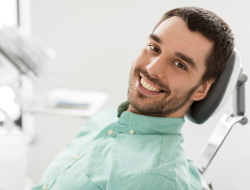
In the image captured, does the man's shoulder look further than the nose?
No

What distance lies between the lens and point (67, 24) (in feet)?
5.95

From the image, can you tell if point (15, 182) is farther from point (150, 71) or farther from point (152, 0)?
point (152, 0)

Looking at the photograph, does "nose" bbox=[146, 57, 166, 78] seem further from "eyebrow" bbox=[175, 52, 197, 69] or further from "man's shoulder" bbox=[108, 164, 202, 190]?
"man's shoulder" bbox=[108, 164, 202, 190]

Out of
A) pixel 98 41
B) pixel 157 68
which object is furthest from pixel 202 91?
pixel 98 41

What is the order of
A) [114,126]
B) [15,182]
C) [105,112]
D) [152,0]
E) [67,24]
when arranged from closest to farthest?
[15,182]
[114,126]
[105,112]
[152,0]
[67,24]

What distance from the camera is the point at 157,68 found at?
3.71 feet

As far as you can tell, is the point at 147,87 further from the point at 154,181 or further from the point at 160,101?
the point at 154,181

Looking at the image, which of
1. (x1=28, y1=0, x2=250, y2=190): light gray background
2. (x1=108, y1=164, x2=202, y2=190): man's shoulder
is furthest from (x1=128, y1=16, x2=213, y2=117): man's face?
(x1=28, y1=0, x2=250, y2=190): light gray background

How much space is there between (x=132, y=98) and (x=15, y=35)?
48cm

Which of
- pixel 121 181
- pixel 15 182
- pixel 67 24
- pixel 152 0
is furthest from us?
pixel 67 24

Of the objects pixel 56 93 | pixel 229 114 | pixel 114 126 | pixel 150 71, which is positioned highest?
pixel 150 71

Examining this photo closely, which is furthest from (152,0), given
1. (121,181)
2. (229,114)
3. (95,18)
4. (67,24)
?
(121,181)

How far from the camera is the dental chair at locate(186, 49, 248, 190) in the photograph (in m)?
1.11

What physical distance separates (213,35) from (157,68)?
0.23 m
